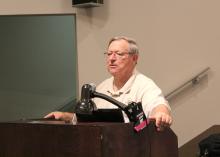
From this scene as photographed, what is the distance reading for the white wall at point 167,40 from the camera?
4.07m

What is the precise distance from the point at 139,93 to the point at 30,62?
254 centimetres

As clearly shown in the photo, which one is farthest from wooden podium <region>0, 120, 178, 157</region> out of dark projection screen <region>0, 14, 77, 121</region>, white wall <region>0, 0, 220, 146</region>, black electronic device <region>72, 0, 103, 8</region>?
dark projection screen <region>0, 14, 77, 121</region>

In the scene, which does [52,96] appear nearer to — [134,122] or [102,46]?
[102,46]

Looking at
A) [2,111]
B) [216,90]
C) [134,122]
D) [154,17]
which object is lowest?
[2,111]

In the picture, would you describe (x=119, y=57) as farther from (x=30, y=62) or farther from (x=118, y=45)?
(x=30, y=62)

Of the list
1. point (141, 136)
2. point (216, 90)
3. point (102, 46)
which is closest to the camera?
point (141, 136)

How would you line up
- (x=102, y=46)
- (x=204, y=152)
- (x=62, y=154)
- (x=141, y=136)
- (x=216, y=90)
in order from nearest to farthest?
(x=62, y=154), (x=141, y=136), (x=204, y=152), (x=216, y=90), (x=102, y=46)

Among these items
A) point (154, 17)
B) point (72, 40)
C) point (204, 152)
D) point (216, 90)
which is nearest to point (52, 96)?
point (72, 40)

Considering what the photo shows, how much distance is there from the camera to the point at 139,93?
2.26 meters

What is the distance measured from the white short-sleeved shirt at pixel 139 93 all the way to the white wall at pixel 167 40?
70.6 inches

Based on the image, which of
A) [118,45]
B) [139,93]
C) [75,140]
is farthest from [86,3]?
A: [75,140]

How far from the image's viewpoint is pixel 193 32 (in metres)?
4.09

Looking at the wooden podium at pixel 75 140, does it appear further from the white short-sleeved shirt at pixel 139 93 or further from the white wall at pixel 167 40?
the white wall at pixel 167 40

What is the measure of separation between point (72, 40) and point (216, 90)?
5.22 ft
